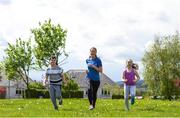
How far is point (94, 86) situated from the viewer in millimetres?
19594

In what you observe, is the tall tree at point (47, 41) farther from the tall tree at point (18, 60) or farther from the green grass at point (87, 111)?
the green grass at point (87, 111)

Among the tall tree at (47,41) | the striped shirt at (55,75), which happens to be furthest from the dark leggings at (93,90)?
the tall tree at (47,41)

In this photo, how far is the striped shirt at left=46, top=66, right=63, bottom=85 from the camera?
2002 cm

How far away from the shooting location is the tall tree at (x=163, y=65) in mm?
75375

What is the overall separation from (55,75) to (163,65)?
58147 millimetres

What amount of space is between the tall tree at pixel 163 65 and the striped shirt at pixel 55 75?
5577 centimetres

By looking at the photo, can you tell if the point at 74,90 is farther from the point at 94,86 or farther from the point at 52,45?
the point at 94,86

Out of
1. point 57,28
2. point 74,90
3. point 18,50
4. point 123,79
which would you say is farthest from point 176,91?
point 123,79

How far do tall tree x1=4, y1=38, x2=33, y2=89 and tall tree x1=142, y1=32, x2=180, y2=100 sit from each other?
19.2 metres

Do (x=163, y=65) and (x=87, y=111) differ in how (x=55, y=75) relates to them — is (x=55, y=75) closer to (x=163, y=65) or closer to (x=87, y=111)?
(x=87, y=111)

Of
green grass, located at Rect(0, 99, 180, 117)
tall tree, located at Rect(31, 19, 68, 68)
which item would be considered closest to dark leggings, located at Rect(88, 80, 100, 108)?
green grass, located at Rect(0, 99, 180, 117)

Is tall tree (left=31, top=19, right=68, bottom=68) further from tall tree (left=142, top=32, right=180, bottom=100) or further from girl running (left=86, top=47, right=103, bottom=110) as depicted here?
girl running (left=86, top=47, right=103, bottom=110)

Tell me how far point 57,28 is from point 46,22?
3375 millimetres

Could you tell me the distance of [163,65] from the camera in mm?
76938
